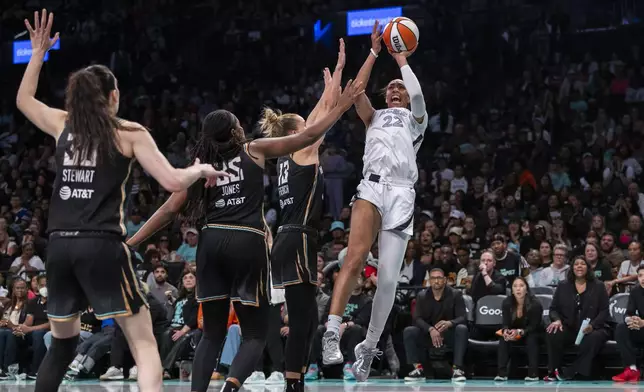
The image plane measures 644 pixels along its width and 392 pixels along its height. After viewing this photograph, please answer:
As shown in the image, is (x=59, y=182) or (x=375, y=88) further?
(x=375, y=88)

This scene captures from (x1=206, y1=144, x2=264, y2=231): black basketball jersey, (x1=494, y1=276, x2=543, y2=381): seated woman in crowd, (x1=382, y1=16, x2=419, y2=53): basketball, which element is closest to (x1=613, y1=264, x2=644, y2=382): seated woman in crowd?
(x1=494, y1=276, x2=543, y2=381): seated woman in crowd

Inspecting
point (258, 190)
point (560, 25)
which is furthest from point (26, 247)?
point (560, 25)

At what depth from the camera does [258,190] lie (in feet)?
22.5

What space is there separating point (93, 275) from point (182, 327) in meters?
9.22

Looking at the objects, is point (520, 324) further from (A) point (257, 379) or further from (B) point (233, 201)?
(B) point (233, 201)

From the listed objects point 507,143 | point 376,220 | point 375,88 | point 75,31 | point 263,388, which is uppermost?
point 75,31

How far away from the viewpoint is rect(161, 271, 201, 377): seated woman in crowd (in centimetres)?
1416

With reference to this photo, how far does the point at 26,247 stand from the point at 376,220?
10.5 m

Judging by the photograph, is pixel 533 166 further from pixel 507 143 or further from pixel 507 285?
pixel 507 285

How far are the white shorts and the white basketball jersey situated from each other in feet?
0.42

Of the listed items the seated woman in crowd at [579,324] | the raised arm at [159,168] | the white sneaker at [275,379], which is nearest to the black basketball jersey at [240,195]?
the raised arm at [159,168]

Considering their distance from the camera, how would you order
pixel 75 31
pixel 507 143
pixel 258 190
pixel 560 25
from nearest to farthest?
pixel 258 190, pixel 507 143, pixel 560 25, pixel 75 31

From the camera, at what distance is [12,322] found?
599 inches

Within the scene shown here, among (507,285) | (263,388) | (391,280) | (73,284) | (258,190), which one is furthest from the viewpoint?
(507,285)
